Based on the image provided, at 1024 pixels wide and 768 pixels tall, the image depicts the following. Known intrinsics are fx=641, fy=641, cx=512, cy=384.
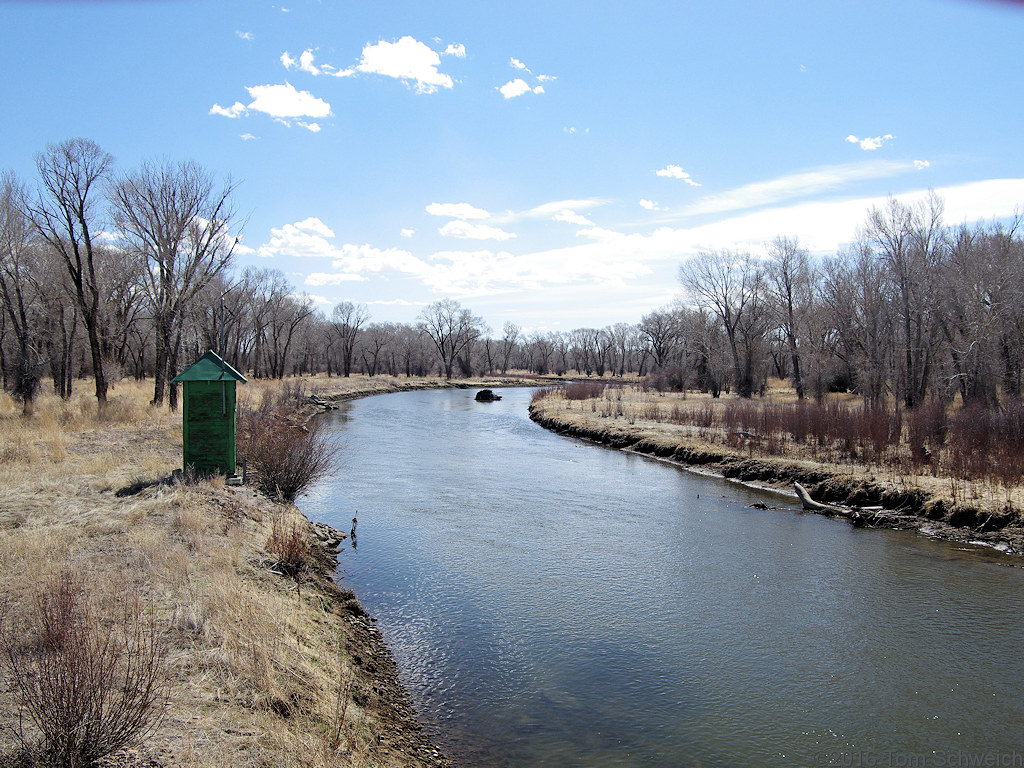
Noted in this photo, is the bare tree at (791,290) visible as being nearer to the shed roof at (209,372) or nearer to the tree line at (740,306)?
the tree line at (740,306)

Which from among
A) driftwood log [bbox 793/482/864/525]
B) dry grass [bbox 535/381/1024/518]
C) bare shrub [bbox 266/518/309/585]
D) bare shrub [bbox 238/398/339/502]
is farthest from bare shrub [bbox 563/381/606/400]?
bare shrub [bbox 266/518/309/585]

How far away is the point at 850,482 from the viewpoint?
17109mm

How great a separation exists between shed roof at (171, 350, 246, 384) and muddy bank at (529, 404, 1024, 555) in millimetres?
14049

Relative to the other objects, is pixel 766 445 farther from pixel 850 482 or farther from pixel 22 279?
pixel 22 279

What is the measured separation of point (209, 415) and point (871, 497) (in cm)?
1552

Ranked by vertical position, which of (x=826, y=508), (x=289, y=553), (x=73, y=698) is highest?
(x=73, y=698)

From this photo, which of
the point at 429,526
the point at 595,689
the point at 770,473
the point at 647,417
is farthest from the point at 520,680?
the point at 647,417

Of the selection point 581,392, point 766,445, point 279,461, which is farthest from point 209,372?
point 581,392

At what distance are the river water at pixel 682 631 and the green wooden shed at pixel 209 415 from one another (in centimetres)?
320

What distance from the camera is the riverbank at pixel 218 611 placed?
4.84 m

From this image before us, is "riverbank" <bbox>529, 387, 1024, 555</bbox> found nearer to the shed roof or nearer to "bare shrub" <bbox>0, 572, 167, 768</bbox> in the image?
the shed roof

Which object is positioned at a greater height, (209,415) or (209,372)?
(209,372)

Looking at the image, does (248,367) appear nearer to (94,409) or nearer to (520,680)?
(94,409)

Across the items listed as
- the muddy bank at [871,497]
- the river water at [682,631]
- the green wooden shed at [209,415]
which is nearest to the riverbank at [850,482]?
the muddy bank at [871,497]
